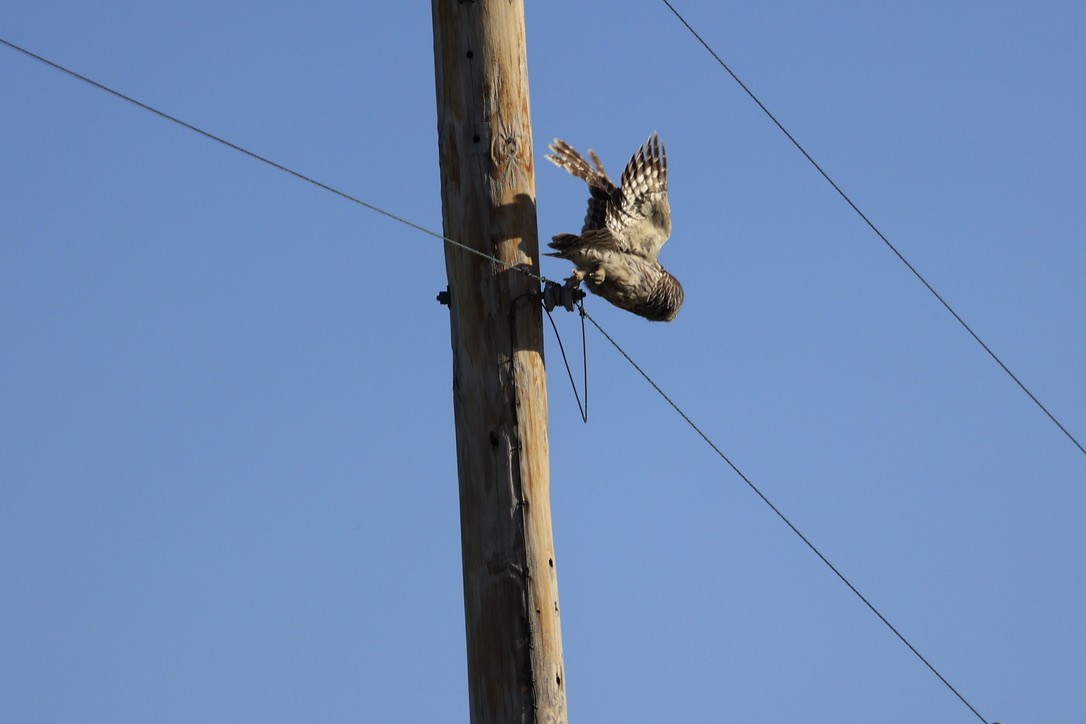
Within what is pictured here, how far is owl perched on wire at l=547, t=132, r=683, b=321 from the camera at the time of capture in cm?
595

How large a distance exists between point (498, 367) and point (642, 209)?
2.09m

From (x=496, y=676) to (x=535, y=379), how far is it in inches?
37.3

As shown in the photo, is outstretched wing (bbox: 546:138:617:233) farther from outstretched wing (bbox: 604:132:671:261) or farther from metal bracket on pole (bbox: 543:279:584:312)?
metal bracket on pole (bbox: 543:279:584:312)

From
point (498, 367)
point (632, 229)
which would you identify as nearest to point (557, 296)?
point (498, 367)

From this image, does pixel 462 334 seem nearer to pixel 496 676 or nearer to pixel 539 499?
pixel 539 499

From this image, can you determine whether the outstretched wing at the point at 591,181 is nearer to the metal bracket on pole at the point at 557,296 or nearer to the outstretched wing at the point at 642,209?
the outstretched wing at the point at 642,209

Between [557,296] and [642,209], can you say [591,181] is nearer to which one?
[642,209]

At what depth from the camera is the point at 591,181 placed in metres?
6.70

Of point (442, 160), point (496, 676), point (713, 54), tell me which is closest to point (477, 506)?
point (496, 676)

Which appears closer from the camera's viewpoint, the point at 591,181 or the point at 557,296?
the point at 557,296

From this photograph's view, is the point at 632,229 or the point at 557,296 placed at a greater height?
the point at 632,229

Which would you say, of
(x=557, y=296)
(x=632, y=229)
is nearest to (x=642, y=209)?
(x=632, y=229)

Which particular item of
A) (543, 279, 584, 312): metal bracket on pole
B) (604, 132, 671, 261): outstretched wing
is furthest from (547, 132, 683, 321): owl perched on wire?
(543, 279, 584, 312): metal bracket on pole

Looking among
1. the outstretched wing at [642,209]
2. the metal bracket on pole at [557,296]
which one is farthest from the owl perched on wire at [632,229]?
the metal bracket on pole at [557,296]
